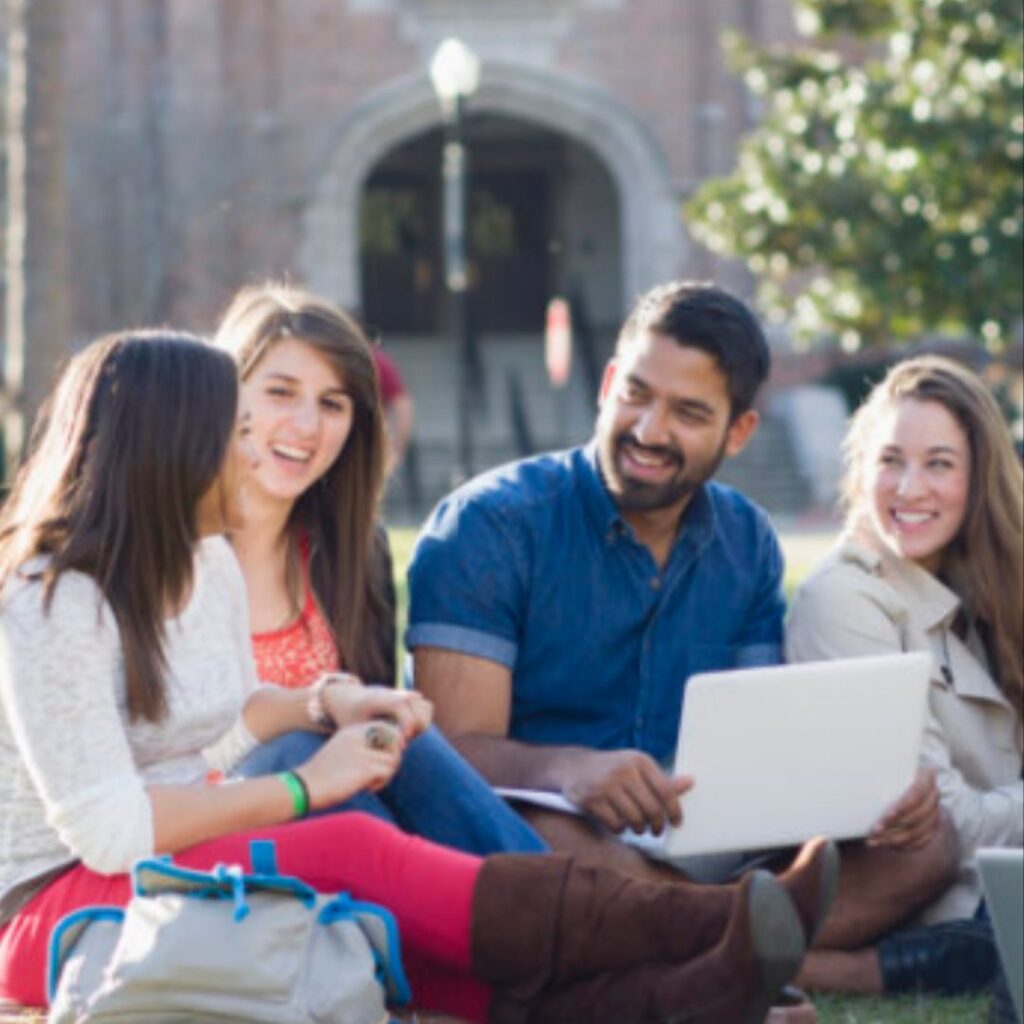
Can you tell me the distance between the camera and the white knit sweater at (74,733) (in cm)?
413

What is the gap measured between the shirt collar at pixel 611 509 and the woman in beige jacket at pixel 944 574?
28 cm

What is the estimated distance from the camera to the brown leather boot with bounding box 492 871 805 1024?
4.04 meters

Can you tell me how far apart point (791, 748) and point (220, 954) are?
1337mm

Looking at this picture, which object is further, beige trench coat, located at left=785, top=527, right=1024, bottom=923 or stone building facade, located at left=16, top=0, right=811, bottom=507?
stone building facade, located at left=16, top=0, right=811, bottom=507

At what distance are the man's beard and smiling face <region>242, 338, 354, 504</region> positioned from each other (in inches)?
23.5

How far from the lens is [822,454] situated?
88.0 ft

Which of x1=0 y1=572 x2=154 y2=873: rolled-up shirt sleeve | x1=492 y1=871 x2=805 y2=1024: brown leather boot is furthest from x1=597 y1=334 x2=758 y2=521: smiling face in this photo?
x1=0 y1=572 x2=154 y2=873: rolled-up shirt sleeve

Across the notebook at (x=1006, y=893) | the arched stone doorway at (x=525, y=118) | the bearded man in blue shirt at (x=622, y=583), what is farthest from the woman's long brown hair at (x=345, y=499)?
the arched stone doorway at (x=525, y=118)

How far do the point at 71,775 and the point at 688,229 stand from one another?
2642 cm

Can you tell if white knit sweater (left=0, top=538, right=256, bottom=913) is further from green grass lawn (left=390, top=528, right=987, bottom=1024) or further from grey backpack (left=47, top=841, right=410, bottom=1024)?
green grass lawn (left=390, top=528, right=987, bottom=1024)

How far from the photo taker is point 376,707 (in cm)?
460

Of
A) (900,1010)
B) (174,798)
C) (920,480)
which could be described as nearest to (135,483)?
(174,798)

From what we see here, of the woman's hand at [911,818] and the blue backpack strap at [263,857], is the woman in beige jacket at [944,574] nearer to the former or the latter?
the woman's hand at [911,818]

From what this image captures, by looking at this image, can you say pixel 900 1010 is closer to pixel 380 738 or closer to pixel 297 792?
pixel 380 738
